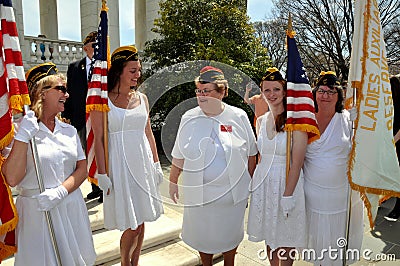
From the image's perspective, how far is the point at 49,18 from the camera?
561 inches

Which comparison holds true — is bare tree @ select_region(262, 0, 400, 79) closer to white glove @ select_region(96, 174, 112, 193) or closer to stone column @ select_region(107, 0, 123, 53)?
stone column @ select_region(107, 0, 123, 53)

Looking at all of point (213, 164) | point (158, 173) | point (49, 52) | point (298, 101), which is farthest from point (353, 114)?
point (49, 52)

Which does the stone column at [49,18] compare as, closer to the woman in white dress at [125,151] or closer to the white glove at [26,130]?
the woman in white dress at [125,151]

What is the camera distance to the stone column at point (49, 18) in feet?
46.7

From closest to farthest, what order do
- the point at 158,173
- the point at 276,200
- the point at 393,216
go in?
the point at 276,200 < the point at 158,173 < the point at 393,216

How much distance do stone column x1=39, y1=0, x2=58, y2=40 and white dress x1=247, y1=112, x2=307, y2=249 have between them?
46.3 ft

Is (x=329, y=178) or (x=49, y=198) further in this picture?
(x=329, y=178)

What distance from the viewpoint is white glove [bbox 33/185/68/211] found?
1.94 meters

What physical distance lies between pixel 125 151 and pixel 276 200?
1.21 meters

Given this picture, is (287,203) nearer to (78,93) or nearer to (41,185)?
(41,185)

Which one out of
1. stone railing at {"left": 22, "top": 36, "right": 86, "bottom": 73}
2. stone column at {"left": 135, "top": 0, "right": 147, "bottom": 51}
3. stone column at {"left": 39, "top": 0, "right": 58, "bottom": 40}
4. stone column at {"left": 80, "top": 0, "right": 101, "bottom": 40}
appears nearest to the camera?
stone railing at {"left": 22, "top": 36, "right": 86, "bottom": 73}

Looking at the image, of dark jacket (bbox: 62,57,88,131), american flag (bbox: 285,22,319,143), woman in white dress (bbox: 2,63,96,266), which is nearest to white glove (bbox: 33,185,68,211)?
woman in white dress (bbox: 2,63,96,266)

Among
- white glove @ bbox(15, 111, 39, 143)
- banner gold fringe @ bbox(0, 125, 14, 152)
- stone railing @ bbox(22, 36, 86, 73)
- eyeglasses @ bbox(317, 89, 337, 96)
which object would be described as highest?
stone railing @ bbox(22, 36, 86, 73)

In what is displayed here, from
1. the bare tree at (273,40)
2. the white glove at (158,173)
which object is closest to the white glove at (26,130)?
the white glove at (158,173)
